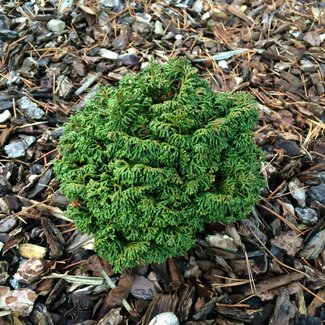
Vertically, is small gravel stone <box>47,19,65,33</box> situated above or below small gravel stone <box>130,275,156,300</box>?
above

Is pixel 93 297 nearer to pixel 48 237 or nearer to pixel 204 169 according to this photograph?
pixel 48 237

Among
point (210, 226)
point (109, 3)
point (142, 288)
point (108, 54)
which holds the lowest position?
point (142, 288)

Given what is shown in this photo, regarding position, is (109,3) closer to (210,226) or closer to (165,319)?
(210,226)

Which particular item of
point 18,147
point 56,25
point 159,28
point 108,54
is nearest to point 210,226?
point 18,147

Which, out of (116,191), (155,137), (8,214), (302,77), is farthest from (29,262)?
(302,77)

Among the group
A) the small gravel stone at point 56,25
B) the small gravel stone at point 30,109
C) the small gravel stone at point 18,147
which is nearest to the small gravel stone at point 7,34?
the small gravel stone at point 56,25

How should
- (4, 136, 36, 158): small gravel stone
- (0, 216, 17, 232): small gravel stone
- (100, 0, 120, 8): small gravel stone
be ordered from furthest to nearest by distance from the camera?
(100, 0, 120, 8): small gravel stone, (4, 136, 36, 158): small gravel stone, (0, 216, 17, 232): small gravel stone

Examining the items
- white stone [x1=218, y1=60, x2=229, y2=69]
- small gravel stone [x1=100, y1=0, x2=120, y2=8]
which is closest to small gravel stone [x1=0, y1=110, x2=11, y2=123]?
small gravel stone [x1=100, y1=0, x2=120, y2=8]

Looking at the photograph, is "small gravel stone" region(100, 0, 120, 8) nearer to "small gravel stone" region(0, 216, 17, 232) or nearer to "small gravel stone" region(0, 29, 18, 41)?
"small gravel stone" region(0, 29, 18, 41)
